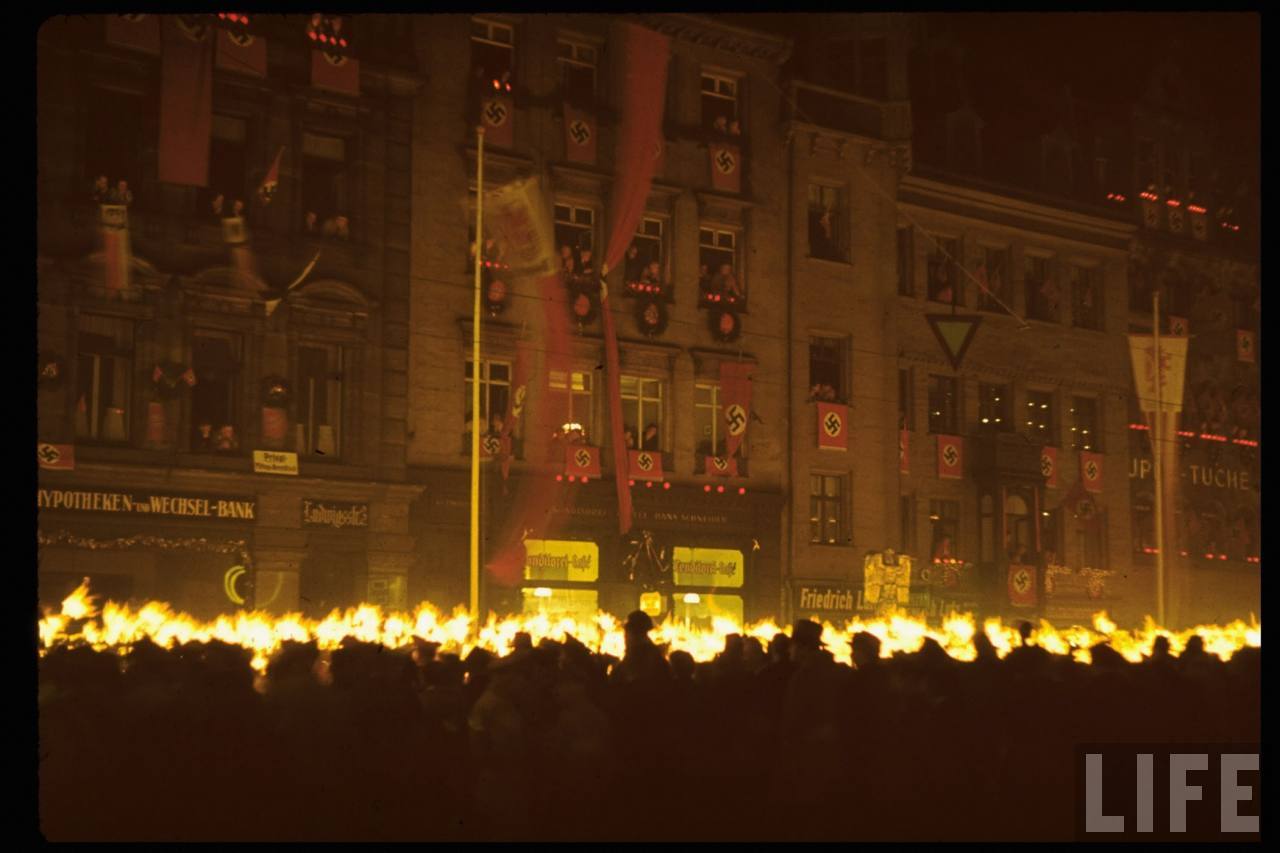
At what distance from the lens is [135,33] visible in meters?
28.8

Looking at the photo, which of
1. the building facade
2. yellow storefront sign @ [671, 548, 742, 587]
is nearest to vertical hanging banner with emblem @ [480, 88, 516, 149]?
the building facade

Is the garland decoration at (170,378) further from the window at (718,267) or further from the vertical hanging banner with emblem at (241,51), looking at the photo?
the window at (718,267)

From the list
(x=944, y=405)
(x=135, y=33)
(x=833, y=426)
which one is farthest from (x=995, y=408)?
(x=135, y=33)

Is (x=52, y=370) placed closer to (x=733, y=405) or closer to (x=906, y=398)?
(x=733, y=405)

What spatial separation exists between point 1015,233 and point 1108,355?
4256 mm

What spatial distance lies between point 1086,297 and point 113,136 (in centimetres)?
2491

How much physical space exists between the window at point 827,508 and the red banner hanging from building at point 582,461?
5781 mm

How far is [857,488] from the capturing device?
37719 millimetres

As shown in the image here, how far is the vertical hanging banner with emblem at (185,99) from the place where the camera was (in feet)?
94.4

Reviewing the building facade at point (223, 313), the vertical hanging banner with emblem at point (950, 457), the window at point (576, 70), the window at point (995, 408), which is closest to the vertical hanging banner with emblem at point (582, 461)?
the building facade at point (223, 313)

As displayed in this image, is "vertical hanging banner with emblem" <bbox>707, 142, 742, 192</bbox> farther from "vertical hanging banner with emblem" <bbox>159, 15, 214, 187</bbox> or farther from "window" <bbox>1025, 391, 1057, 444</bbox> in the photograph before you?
"vertical hanging banner with emblem" <bbox>159, 15, 214, 187</bbox>

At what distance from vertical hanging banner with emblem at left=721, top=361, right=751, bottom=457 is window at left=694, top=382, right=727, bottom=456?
0.43 feet

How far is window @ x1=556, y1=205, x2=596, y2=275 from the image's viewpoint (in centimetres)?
3397

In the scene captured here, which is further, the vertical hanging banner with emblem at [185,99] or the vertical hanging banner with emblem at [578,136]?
the vertical hanging banner with emblem at [578,136]
